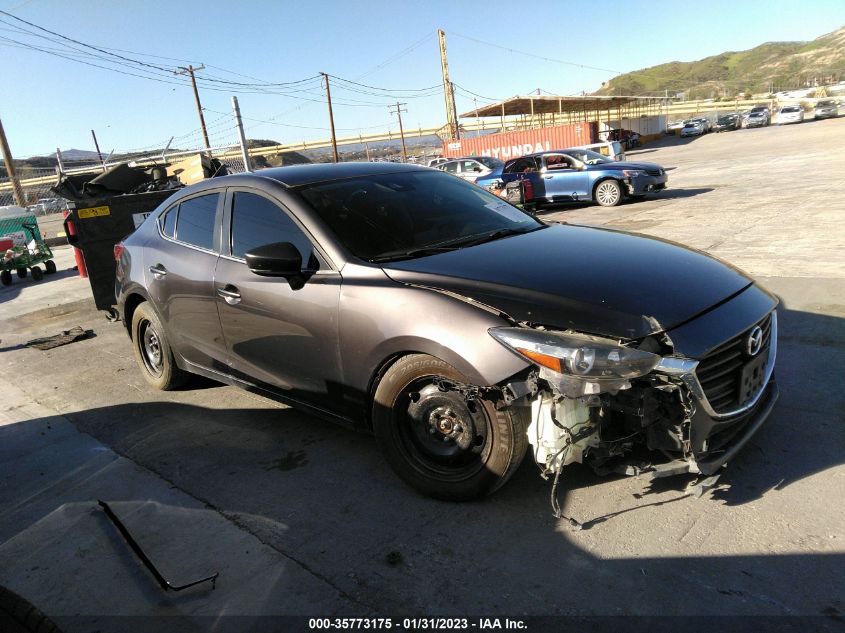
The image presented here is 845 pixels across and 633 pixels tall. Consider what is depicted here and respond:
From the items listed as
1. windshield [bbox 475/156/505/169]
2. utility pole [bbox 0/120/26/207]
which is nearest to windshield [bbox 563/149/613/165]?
windshield [bbox 475/156/505/169]

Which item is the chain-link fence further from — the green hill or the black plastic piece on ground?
the green hill

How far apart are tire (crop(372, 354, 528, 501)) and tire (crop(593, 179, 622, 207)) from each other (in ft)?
42.9

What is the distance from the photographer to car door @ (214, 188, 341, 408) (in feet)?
10.7

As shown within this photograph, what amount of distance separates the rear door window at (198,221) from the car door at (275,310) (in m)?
0.21

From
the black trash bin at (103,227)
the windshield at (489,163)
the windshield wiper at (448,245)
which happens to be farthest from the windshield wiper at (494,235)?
the windshield at (489,163)

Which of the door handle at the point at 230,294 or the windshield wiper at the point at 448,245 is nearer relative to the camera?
the windshield wiper at the point at 448,245

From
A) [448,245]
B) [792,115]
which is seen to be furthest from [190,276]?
[792,115]

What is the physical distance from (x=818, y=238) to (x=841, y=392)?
5180mm

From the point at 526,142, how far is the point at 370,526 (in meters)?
39.0

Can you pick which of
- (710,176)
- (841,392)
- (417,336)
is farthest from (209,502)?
(710,176)

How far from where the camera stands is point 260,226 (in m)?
3.71

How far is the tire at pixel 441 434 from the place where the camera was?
2.72 metres

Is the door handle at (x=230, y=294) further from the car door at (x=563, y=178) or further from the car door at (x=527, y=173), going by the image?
the car door at (x=527, y=173)

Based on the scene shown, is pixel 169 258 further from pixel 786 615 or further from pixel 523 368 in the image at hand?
pixel 786 615
